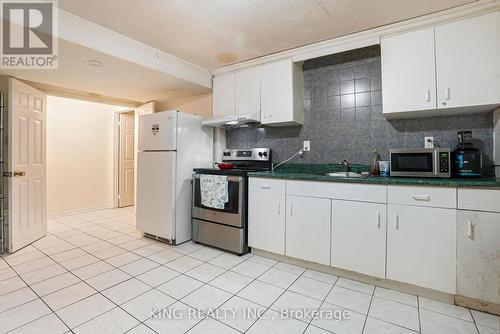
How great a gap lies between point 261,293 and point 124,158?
4497mm

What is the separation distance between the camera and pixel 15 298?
1851 millimetres

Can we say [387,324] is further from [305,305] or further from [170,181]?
[170,181]

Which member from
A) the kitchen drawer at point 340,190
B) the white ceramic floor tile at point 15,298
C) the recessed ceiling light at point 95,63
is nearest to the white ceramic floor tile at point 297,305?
the kitchen drawer at point 340,190

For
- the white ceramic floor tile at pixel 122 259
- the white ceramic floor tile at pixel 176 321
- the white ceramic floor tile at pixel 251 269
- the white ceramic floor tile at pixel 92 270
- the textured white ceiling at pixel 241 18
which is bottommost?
the white ceramic floor tile at pixel 176 321

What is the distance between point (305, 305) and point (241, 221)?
110 centimetres

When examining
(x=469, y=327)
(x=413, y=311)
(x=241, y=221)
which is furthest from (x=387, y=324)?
(x=241, y=221)

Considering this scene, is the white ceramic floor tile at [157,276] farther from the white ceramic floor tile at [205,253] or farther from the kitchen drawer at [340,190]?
A: the kitchen drawer at [340,190]

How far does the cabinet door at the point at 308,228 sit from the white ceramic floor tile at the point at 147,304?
1196 mm

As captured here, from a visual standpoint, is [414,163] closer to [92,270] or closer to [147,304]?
[147,304]

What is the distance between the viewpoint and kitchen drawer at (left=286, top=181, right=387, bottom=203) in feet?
6.53

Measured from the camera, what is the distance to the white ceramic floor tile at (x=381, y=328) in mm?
1500

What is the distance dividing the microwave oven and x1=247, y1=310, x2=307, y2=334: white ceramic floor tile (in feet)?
4.80

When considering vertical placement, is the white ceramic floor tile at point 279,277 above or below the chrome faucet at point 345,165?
below

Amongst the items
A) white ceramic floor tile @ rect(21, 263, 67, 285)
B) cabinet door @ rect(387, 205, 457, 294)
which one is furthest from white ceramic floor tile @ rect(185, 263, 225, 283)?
cabinet door @ rect(387, 205, 457, 294)
